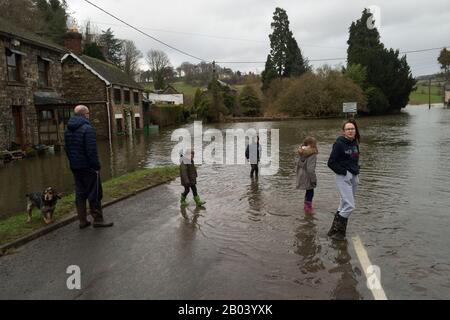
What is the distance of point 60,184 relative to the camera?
1296 cm

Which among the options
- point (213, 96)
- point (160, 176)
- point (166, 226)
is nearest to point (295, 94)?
point (213, 96)

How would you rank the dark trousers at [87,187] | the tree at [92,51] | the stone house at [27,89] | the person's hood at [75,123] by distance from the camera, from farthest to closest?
the tree at [92,51] < the stone house at [27,89] < the dark trousers at [87,187] < the person's hood at [75,123]

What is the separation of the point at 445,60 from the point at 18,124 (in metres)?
122

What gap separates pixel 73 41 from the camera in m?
34.1

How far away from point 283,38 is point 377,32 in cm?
1691

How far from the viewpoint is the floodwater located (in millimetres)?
4785

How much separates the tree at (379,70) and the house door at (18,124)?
55.2 meters

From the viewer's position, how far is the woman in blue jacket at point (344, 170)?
253 inches

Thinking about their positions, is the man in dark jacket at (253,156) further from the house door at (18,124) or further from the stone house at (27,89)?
the house door at (18,124)

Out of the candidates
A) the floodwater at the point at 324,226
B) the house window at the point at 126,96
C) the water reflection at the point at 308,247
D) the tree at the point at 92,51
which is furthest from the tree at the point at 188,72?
the water reflection at the point at 308,247

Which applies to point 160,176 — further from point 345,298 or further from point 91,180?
point 345,298

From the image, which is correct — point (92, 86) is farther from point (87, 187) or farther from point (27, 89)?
point (87, 187)

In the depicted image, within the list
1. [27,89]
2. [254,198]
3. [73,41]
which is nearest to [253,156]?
[254,198]

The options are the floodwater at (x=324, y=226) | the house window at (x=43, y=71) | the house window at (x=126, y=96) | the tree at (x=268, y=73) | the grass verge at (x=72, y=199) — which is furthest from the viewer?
the tree at (x=268, y=73)
